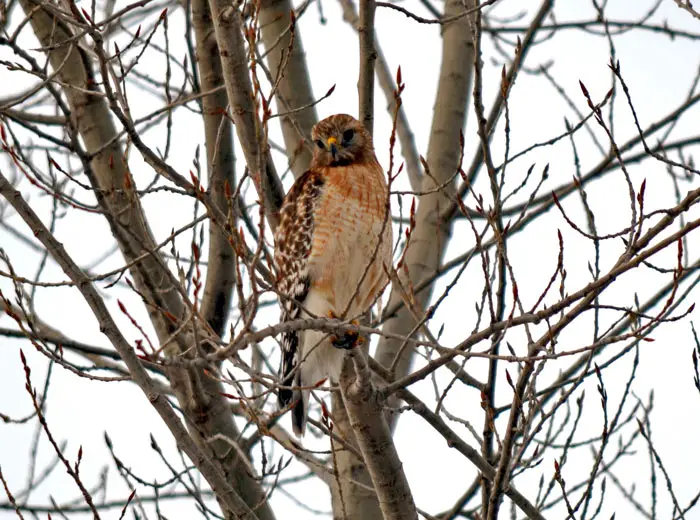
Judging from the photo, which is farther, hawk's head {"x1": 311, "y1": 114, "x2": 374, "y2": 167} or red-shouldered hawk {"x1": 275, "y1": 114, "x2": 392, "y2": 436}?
hawk's head {"x1": 311, "y1": 114, "x2": 374, "y2": 167}

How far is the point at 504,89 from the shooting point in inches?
147

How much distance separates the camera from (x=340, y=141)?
5781 millimetres

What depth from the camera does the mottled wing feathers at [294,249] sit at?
5266mm

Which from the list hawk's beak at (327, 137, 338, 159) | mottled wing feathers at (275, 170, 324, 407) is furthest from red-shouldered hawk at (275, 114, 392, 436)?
hawk's beak at (327, 137, 338, 159)

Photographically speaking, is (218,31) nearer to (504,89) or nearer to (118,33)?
(504,89)

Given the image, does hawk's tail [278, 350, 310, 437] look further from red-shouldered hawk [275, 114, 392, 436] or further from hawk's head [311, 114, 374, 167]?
hawk's head [311, 114, 374, 167]

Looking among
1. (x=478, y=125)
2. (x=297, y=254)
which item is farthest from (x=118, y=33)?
(x=478, y=125)

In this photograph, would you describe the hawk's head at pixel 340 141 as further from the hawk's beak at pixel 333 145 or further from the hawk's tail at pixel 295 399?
the hawk's tail at pixel 295 399

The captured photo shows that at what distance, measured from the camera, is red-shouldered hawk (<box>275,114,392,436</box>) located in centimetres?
518

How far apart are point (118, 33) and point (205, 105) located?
200 cm

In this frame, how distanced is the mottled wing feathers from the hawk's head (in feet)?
0.95

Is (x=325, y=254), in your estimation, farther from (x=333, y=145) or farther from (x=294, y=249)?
(x=333, y=145)

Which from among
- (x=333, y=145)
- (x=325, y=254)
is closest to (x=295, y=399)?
(x=325, y=254)

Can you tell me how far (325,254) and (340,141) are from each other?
89 centimetres
